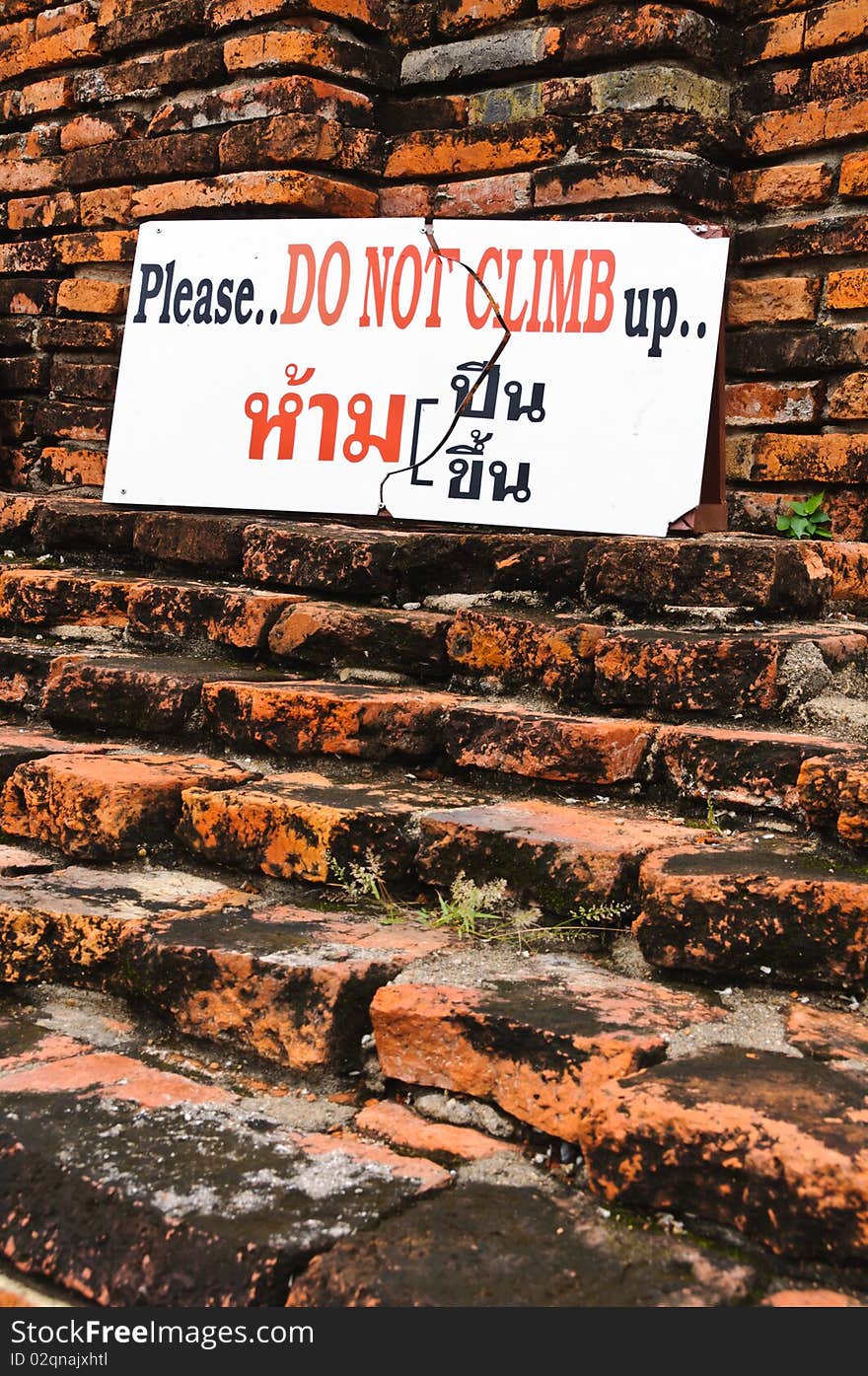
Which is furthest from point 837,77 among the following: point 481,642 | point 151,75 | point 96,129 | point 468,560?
point 96,129

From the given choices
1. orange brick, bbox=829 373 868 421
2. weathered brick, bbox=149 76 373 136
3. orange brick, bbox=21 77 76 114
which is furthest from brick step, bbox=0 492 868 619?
orange brick, bbox=21 77 76 114

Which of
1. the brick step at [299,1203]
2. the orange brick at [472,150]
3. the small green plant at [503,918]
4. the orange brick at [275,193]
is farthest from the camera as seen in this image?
the orange brick at [275,193]

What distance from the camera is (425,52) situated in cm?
317

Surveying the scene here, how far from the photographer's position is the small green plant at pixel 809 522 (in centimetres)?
276

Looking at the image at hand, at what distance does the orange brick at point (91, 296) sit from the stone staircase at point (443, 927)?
120 centimetres

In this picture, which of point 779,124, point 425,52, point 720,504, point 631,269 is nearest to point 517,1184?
point 720,504

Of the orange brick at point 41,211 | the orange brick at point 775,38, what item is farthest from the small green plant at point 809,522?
the orange brick at point 41,211

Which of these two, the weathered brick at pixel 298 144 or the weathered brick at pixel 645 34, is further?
the weathered brick at pixel 298 144

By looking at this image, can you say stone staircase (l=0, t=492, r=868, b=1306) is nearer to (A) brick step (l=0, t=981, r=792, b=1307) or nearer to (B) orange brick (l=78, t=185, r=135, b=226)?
(A) brick step (l=0, t=981, r=792, b=1307)

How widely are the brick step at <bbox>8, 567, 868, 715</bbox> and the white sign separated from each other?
0.33 m

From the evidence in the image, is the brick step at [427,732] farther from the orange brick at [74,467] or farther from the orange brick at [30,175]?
the orange brick at [30,175]

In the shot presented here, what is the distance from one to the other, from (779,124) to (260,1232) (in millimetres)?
2573

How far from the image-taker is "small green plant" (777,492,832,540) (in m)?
2.76

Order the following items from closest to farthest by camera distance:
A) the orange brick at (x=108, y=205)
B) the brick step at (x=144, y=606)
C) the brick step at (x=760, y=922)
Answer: the brick step at (x=760, y=922), the brick step at (x=144, y=606), the orange brick at (x=108, y=205)
